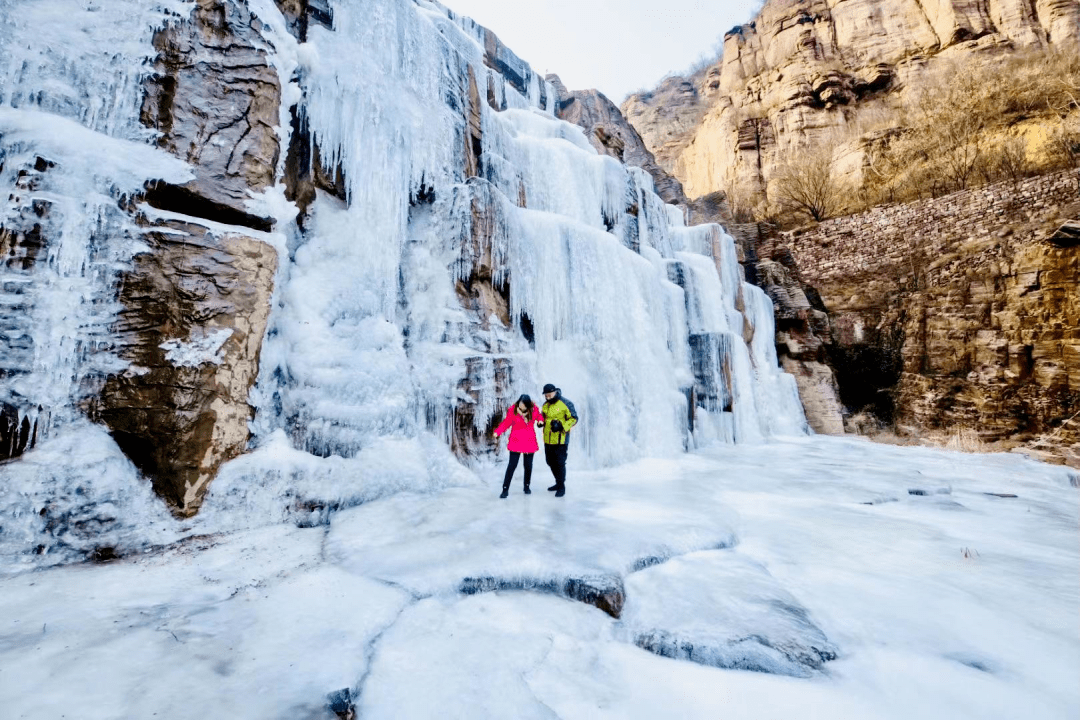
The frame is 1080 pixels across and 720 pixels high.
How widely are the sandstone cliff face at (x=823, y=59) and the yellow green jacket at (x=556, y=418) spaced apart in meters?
23.1

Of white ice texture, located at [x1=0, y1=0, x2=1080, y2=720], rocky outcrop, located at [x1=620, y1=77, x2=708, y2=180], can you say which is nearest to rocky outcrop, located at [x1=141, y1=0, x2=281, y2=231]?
white ice texture, located at [x1=0, y1=0, x2=1080, y2=720]

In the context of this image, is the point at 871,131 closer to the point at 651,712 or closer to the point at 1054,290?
the point at 1054,290

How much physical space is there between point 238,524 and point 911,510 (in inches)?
225

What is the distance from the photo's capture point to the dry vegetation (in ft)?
42.7

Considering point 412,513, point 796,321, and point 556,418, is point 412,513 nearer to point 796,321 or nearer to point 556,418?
point 556,418

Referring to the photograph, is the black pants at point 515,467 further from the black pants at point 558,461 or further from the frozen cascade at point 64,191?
the frozen cascade at point 64,191

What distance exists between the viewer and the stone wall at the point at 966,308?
28.0 ft

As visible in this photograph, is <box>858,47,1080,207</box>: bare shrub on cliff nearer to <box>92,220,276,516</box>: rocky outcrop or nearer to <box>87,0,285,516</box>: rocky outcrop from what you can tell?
<box>87,0,285,516</box>: rocky outcrop

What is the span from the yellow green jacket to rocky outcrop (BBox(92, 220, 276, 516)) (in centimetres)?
258

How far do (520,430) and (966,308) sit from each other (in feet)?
37.1

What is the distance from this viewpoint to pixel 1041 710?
5.04 ft

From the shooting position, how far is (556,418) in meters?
4.47

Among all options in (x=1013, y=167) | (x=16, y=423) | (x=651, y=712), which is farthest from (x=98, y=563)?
(x=1013, y=167)

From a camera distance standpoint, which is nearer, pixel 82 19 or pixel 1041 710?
pixel 1041 710
